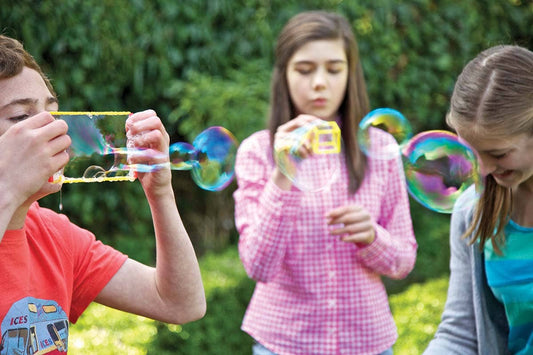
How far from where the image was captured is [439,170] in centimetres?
274

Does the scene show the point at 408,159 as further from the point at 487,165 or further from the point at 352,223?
the point at 487,165

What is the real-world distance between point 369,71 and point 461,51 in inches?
44.2

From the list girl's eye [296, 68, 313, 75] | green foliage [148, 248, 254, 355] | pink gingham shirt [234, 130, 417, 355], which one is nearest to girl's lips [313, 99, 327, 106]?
girl's eye [296, 68, 313, 75]

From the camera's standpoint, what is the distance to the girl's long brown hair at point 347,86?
3115 millimetres

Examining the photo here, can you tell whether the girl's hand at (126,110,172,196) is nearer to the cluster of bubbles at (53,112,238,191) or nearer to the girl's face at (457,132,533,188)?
the cluster of bubbles at (53,112,238,191)

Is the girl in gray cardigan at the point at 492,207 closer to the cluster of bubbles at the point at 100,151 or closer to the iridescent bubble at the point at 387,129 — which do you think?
the iridescent bubble at the point at 387,129

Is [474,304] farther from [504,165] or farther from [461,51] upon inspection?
[461,51]

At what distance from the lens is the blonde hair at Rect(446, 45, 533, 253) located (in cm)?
213

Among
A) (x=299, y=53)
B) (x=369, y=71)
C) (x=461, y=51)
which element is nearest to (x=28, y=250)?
(x=299, y=53)

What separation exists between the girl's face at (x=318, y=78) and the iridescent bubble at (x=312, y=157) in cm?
21

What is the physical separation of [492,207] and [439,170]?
0.47m

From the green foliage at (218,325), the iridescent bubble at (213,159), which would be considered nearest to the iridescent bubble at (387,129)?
the iridescent bubble at (213,159)

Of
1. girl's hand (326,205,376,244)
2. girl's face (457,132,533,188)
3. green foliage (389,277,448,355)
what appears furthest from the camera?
green foliage (389,277,448,355)

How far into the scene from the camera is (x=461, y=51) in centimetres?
716
